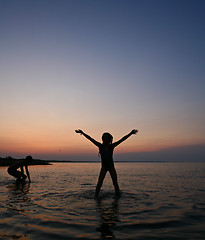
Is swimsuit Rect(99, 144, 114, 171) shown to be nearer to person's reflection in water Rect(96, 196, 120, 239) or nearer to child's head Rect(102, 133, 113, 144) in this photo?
child's head Rect(102, 133, 113, 144)

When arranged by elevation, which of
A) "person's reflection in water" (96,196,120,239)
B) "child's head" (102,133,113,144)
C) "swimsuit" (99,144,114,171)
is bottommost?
"person's reflection in water" (96,196,120,239)

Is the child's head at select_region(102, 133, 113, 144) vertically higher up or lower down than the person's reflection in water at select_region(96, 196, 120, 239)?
higher up

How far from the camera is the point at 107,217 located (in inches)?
249

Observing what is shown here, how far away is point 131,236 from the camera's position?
4836 mm

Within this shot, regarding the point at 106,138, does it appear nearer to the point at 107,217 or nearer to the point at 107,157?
the point at 107,157

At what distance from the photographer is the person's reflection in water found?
503 cm

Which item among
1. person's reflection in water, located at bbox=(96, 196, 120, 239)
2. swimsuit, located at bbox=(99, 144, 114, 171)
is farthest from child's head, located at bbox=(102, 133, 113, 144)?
person's reflection in water, located at bbox=(96, 196, 120, 239)

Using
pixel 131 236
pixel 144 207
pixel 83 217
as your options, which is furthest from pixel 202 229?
pixel 83 217

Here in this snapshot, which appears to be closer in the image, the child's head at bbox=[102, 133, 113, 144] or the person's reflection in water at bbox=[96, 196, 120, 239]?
the person's reflection in water at bbox=[96, 196, 120, 239]

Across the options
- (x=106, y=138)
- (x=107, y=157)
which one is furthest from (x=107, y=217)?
(x=106, y=138)

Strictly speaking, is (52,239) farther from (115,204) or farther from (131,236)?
(115,204)

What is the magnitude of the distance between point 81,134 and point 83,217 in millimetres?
3605

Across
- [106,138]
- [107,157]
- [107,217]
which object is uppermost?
[106,138]

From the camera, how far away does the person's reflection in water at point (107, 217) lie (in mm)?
5027
